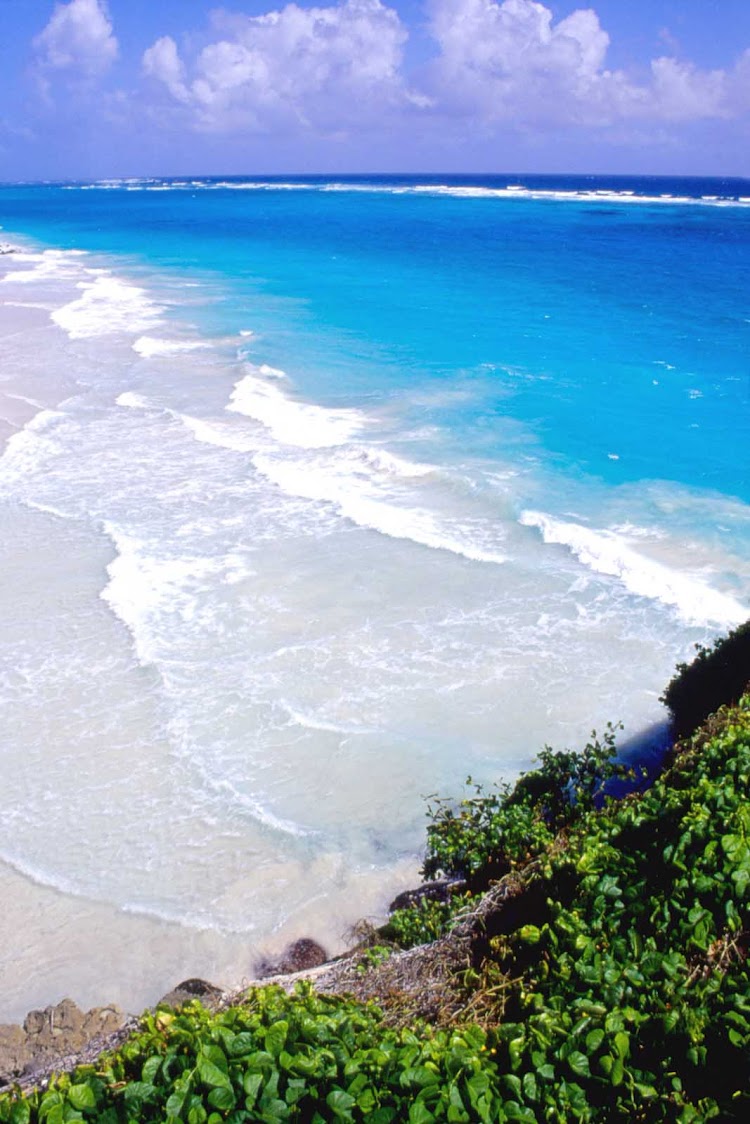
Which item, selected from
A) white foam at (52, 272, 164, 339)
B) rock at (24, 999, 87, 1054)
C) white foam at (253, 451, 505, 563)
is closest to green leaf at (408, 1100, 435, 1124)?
rock at (24, 999, 87, 1054)

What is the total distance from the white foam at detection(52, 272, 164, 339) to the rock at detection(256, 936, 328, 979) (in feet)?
113

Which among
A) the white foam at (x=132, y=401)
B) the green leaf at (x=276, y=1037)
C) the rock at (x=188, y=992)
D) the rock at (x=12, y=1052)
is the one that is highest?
the green leaf at (x=276, y=1037)

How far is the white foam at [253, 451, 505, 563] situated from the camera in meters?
18.4

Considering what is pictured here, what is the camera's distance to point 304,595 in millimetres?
16078

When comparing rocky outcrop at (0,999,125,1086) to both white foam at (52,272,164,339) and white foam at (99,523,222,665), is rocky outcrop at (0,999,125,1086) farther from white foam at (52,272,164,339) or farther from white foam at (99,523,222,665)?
white foam at (52,272,164,339)

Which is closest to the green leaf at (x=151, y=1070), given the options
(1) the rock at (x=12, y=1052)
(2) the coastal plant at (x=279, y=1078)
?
(2) the coastal plant at (x=279, y=1078)

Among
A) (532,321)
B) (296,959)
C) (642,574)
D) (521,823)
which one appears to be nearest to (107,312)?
(532,321)

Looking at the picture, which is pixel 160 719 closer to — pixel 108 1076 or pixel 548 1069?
pixel 108 1076

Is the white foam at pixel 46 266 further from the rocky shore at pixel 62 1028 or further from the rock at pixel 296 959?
the rocky shore at pixel 62 1028

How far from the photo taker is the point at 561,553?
18.1 metres

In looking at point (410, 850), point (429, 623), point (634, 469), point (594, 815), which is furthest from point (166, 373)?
point (594, 815)

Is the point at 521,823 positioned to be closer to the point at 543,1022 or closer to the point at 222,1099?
the point at 543,1022

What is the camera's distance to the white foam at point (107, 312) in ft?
131

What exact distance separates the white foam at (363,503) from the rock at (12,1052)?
39.1 ft
